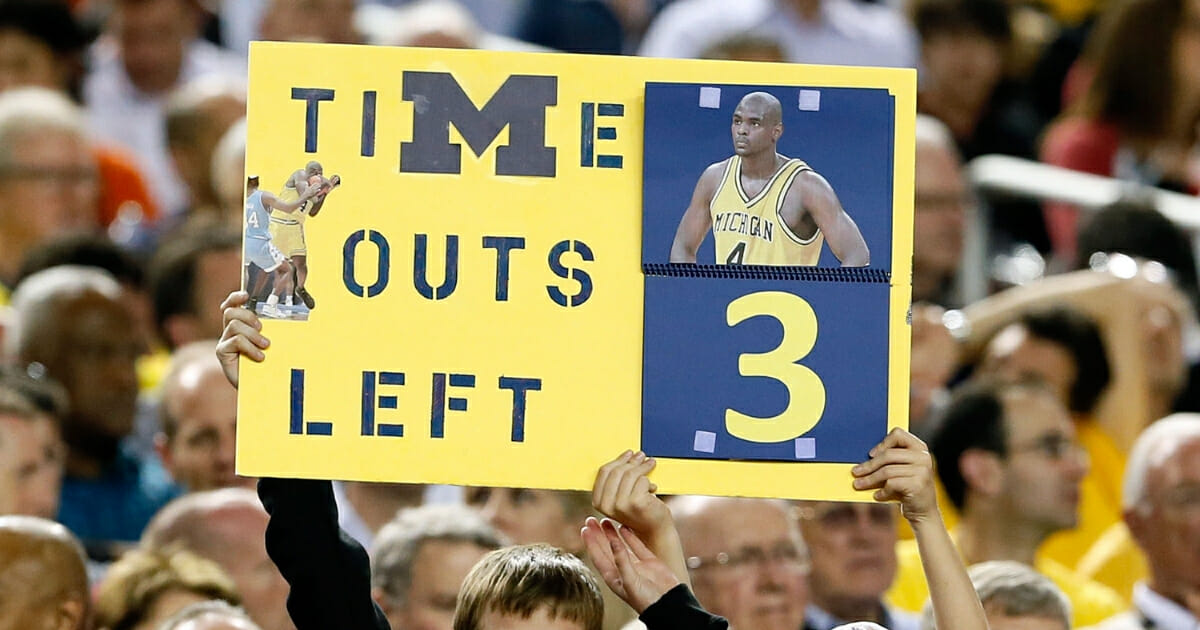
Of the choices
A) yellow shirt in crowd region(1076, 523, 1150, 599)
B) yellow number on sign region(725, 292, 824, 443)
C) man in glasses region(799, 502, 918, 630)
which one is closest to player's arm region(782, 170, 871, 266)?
yellow number on sign region(725, 292, 824, 443)

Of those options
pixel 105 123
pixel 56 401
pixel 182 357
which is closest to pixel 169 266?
pixel 182 357

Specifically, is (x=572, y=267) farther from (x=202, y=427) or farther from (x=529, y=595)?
(x=202, y=427)

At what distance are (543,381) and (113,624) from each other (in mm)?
1572

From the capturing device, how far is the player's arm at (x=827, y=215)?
365 cm

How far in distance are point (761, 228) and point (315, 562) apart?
920 millimetres

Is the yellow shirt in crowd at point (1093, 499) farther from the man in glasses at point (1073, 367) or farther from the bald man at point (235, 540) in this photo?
the bald man at point (235, 540)

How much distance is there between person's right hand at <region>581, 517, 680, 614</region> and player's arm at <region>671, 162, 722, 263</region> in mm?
465

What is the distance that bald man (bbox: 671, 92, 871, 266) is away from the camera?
12.0 ft

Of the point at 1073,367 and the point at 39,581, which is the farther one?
the point at 1073,367

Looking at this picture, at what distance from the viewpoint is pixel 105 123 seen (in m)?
8.53

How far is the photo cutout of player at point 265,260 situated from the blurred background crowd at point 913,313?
1.20 meters

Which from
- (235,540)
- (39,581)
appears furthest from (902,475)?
(235,540)

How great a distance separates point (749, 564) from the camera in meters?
5.35

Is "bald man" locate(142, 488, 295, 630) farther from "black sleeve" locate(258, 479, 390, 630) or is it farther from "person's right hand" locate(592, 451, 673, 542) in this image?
"person's right hand" locate(592, 451, 673, 542)
